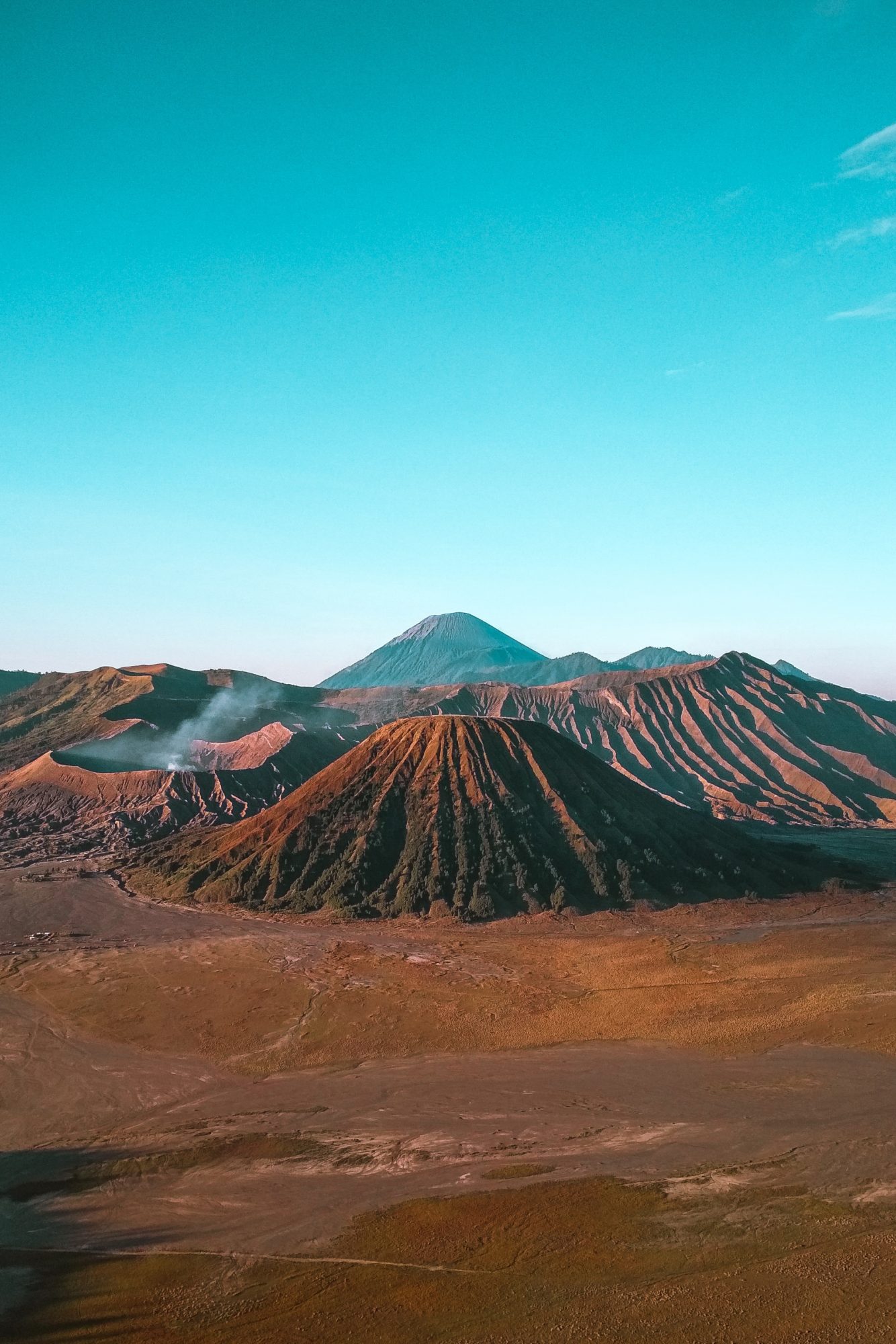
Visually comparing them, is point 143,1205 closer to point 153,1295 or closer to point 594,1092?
point 153,1295

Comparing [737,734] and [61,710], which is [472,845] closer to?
[737,734]

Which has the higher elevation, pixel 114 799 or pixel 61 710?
pixel 61 710

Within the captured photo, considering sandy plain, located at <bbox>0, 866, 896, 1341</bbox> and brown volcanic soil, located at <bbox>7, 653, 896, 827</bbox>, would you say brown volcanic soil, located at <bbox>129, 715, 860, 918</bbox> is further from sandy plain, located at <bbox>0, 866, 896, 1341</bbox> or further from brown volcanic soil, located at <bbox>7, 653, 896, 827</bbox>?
brown volcanic soil, located at <bbox>7, 653, 896, 827</bbox>

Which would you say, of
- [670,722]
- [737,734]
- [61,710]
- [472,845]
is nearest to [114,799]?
[472,845]

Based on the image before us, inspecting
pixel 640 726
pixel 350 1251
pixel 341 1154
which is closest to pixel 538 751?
pixel 341 1154

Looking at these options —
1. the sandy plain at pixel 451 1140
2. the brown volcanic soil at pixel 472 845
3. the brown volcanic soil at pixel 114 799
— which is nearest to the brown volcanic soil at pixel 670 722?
the brown volcanic soil at pixel 114 799
